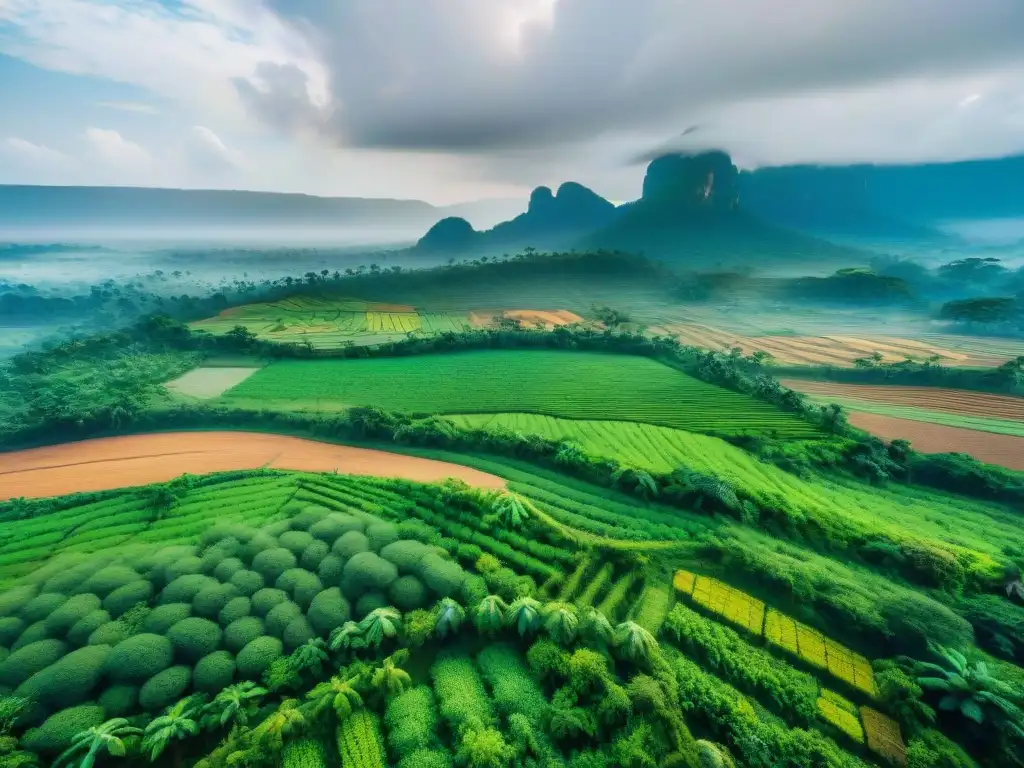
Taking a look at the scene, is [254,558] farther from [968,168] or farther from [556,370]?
[968,168]

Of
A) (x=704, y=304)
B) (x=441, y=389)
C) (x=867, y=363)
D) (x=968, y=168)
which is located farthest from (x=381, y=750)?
(x=968, y=168)

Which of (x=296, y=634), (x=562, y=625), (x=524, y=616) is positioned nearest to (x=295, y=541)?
(x=296, y=634)

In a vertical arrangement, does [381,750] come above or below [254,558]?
below

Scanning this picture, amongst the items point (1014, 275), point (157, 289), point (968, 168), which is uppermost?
point (968, 168)

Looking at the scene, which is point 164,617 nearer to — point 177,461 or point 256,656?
point 256,656

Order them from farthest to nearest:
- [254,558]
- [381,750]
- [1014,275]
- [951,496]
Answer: [1014,275], [951,496], [254,558], [381,750]

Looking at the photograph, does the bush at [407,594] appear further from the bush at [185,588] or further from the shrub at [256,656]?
the bush at [185,588]

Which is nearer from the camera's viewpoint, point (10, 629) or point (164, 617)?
point (10, 629)
